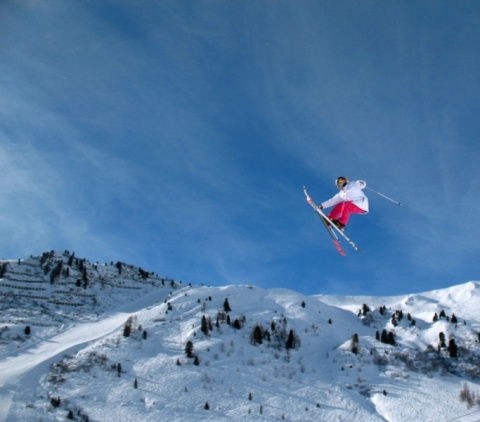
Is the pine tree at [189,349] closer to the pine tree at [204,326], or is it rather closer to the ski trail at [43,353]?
the pine tree at [204,326]

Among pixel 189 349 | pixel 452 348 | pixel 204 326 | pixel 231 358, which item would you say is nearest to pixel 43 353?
pixel 189 349

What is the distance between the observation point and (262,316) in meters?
41.7

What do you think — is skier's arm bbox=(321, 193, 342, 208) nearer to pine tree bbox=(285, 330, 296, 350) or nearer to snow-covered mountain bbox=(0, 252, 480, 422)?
snow-covered mountain bbox=(0, 252, 480, 422)

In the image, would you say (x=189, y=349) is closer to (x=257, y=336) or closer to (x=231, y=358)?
(x=231, y=358)

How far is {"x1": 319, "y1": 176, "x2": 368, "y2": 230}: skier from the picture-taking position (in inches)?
762

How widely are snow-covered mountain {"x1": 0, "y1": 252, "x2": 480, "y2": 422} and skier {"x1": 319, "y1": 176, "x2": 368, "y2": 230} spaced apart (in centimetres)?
1229

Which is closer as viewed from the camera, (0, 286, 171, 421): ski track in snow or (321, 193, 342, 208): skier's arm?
(321, 193, 342, 208): skier's arm

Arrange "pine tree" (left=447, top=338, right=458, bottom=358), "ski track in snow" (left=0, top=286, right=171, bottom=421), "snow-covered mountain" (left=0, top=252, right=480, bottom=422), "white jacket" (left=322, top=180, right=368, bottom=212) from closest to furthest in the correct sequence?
1. "white jacket" (left=322, top=180, right=368, bottom=212)
2. "ski track in snow" (left=0, top=286, right=171, bottom=421)
3. "snow-covered mountain" (left=0, top=252, right=480, bottom=422)
4. "pine tree" (left=447, top=338, right=458, bottom=358)

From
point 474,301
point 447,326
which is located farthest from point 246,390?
point 474,301

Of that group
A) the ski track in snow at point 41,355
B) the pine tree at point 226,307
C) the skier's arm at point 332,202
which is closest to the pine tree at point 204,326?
the pine tree at point 226,307

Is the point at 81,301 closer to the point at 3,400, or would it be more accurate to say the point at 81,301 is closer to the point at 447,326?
the point at 3,400

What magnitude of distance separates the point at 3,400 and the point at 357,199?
20.7 metres

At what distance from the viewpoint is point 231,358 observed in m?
32.0

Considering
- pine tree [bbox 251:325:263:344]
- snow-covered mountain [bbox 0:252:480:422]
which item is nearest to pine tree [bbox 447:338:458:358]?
snow-covered mountain [bbox 0:252:480:422]
